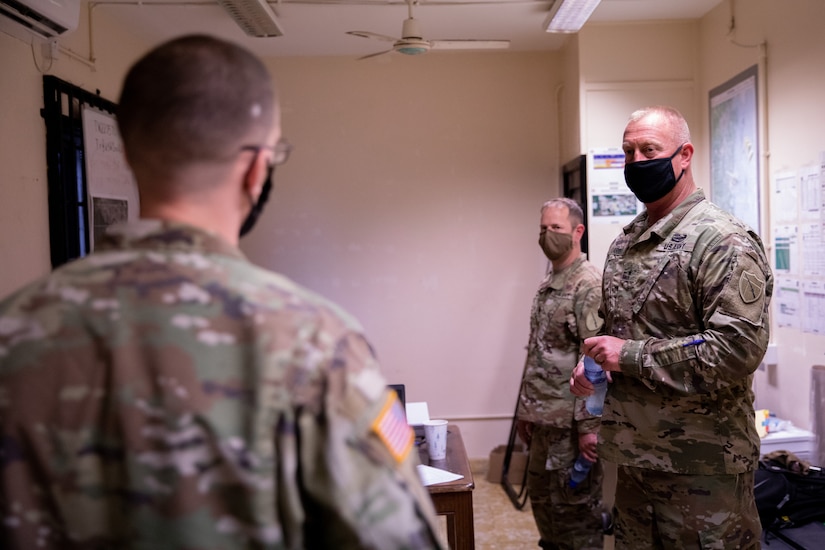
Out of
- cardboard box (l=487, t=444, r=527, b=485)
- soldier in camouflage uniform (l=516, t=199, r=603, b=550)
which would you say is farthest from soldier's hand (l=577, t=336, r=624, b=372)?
cardboard box (l=487, t=444, r=527, b=485)

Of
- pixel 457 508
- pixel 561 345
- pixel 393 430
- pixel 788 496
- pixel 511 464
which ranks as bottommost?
pixel 511 464

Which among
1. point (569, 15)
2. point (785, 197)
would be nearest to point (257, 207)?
point (785, 197)

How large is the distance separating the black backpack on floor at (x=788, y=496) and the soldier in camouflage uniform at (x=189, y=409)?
225 cm

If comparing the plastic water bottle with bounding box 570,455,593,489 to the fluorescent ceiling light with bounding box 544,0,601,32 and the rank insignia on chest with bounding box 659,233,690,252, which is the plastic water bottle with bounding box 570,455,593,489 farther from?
the fluorescent ceiling light with bounding box 544,0,601,32

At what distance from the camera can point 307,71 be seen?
493 cm

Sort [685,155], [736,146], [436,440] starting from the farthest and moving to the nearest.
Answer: [736,146]
[436,440]
[685,155]

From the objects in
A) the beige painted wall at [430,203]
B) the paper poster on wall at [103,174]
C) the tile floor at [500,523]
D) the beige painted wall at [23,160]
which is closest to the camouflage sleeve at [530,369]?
the tile floor at [500,523]

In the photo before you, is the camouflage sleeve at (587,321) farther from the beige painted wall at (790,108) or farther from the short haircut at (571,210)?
the beige painted wall at (790,108)

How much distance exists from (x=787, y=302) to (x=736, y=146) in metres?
0.90

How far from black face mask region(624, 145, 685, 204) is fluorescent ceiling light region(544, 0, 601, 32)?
175cm

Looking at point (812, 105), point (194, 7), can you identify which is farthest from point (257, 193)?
point (194, 7)

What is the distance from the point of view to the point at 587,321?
118 inches

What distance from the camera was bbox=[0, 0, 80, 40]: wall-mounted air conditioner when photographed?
8.64 ft

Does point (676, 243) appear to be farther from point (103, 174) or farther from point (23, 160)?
point (103, 174)
